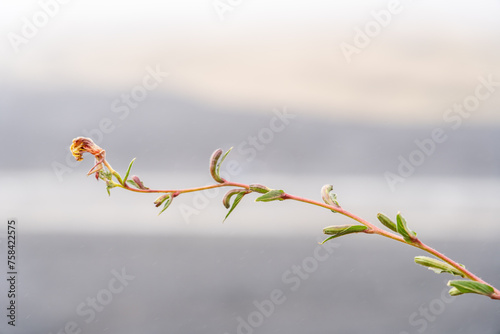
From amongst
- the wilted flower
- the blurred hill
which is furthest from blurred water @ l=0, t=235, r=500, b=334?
the wilted flower

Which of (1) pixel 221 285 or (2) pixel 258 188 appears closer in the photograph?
(2) pixel 258 188

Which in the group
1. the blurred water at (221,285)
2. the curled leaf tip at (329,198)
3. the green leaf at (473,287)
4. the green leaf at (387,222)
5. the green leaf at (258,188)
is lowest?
the green leaf at (473,287)

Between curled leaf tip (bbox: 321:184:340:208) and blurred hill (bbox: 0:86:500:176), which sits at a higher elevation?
blurred hill (bbox: 0:86:500:176)

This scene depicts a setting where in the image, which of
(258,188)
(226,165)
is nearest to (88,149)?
(258,188)

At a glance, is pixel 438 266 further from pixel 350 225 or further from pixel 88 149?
pixel 88 149

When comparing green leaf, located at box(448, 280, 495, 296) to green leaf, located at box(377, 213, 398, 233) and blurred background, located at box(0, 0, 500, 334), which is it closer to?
green leaf, located at box(377, 213, 398, 233)

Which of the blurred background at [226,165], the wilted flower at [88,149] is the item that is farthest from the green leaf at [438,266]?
the blurred background at [226,165]

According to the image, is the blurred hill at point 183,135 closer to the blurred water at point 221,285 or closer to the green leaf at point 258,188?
the blurred water at point 221,285

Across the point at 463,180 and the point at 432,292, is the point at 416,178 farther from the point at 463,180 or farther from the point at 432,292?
the point at 432,292

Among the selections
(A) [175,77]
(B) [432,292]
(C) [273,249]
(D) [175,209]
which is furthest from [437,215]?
(A) [175,77]

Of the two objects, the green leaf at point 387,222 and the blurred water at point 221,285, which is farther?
the blurred water at point 221,285
